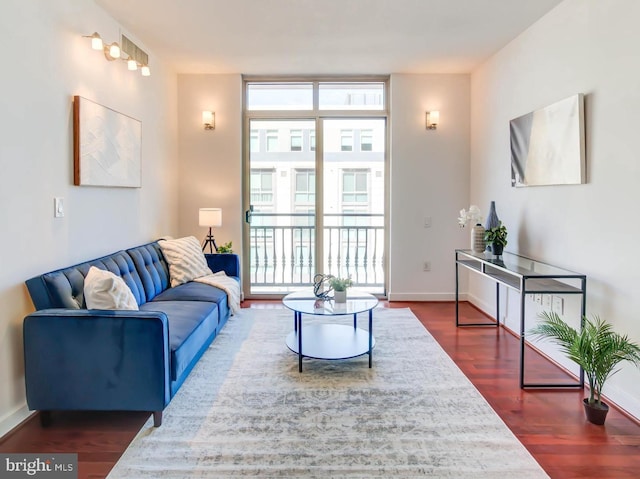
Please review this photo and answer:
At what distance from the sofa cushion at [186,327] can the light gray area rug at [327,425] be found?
0.25 metres

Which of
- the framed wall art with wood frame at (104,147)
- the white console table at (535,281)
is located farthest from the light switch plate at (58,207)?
the white console table at (535,281)

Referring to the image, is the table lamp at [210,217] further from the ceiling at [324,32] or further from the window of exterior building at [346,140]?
the window of exterior building at [346,140]

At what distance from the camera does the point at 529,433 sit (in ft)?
6.95

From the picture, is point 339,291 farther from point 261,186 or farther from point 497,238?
point 261,186

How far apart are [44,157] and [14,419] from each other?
1501mm

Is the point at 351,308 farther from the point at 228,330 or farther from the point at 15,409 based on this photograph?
the point at 15,409

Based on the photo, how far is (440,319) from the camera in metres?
4.18

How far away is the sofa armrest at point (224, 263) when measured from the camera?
4.19m

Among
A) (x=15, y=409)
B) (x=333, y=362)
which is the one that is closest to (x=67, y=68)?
(x=15, y=409)

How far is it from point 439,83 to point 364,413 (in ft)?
13.0

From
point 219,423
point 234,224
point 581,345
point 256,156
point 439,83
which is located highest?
point 439,83

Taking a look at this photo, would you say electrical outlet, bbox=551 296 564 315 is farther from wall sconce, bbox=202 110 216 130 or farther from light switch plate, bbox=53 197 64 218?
wall sconce, bbox=202 110 216 130

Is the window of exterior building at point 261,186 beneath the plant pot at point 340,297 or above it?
above

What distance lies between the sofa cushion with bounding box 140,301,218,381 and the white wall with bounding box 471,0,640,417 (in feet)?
8.59
